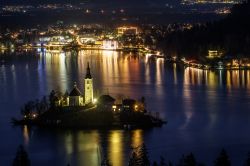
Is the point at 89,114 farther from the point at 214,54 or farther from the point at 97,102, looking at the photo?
the point at 214,54

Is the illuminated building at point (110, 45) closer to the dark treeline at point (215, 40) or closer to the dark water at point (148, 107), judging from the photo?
the dark treeline at point (215, 40)

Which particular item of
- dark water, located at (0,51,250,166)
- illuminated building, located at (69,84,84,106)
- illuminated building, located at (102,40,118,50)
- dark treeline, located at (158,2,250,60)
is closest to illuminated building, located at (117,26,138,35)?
illuminated building, located at (102,40,118,50)

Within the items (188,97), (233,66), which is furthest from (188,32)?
(188,97)

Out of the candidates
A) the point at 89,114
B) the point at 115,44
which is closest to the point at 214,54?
the point at 115,44

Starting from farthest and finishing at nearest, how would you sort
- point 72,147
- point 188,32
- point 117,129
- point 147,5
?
point 147,5, point 188,32, point 117,129, point 72,147

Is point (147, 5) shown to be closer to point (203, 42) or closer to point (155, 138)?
point (203, 42)

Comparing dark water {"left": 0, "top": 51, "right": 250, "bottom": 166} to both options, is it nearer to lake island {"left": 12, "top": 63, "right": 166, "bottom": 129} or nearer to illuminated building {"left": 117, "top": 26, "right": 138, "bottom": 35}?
lake island {"left": 12, "top": 63, "right": 166, "bottom": 129}

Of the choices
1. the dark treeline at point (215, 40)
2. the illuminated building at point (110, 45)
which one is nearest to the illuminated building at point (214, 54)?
the dark treeline at point (215, 40)
